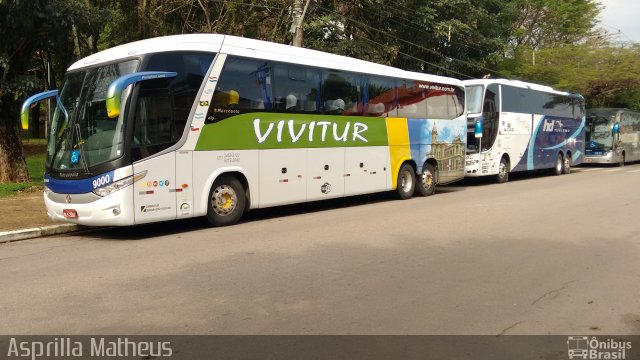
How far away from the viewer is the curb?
369 inches

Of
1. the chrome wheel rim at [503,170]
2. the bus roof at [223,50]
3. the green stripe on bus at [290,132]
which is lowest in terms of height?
the chrome wheel rim at [503,170]

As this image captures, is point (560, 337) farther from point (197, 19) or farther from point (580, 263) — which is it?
point (197, 19)

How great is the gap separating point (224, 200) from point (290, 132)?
2.21 m

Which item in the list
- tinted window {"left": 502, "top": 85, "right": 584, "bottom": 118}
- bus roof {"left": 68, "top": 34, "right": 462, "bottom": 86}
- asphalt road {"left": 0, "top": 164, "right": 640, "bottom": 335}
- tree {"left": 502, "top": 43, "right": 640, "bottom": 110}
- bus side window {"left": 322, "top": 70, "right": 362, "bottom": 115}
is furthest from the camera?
tree {"left": 502, "top": 43, "right": 640, "bottom": 110}

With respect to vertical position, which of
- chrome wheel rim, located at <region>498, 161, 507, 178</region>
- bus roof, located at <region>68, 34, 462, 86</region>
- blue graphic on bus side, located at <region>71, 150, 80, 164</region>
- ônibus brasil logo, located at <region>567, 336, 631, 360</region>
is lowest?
ônibus brasil logo, located at <region>567, 336, 631, 360</region>

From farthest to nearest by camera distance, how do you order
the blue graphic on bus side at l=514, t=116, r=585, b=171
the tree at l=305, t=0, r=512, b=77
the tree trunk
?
the tree at l=305, t=0, r=512, b=77 → the blue graphic on bus side at l=514, t=116, r=585, b=171 → the tree trunk

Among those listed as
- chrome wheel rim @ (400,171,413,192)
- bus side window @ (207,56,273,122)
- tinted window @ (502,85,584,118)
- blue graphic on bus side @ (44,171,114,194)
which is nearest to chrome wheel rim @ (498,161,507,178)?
tinted window @ (502,85,584,118)

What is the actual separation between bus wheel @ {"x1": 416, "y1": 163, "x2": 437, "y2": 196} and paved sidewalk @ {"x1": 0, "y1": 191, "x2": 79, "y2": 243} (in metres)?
9.34

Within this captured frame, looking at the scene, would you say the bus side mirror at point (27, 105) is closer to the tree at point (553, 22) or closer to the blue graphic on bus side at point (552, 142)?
the blue graphic on bus side at point (552, 142)

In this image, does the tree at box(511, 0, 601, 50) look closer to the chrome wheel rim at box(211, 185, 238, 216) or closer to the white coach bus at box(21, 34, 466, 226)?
the white coach bus at box(21, 34, 466, 226)

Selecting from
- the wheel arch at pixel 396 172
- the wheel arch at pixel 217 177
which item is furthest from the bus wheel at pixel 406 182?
the wheel arch at pixel 217 177

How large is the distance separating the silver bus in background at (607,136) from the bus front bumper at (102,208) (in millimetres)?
28898

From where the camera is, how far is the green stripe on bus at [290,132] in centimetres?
1047

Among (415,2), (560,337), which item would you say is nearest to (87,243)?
(560,337)
